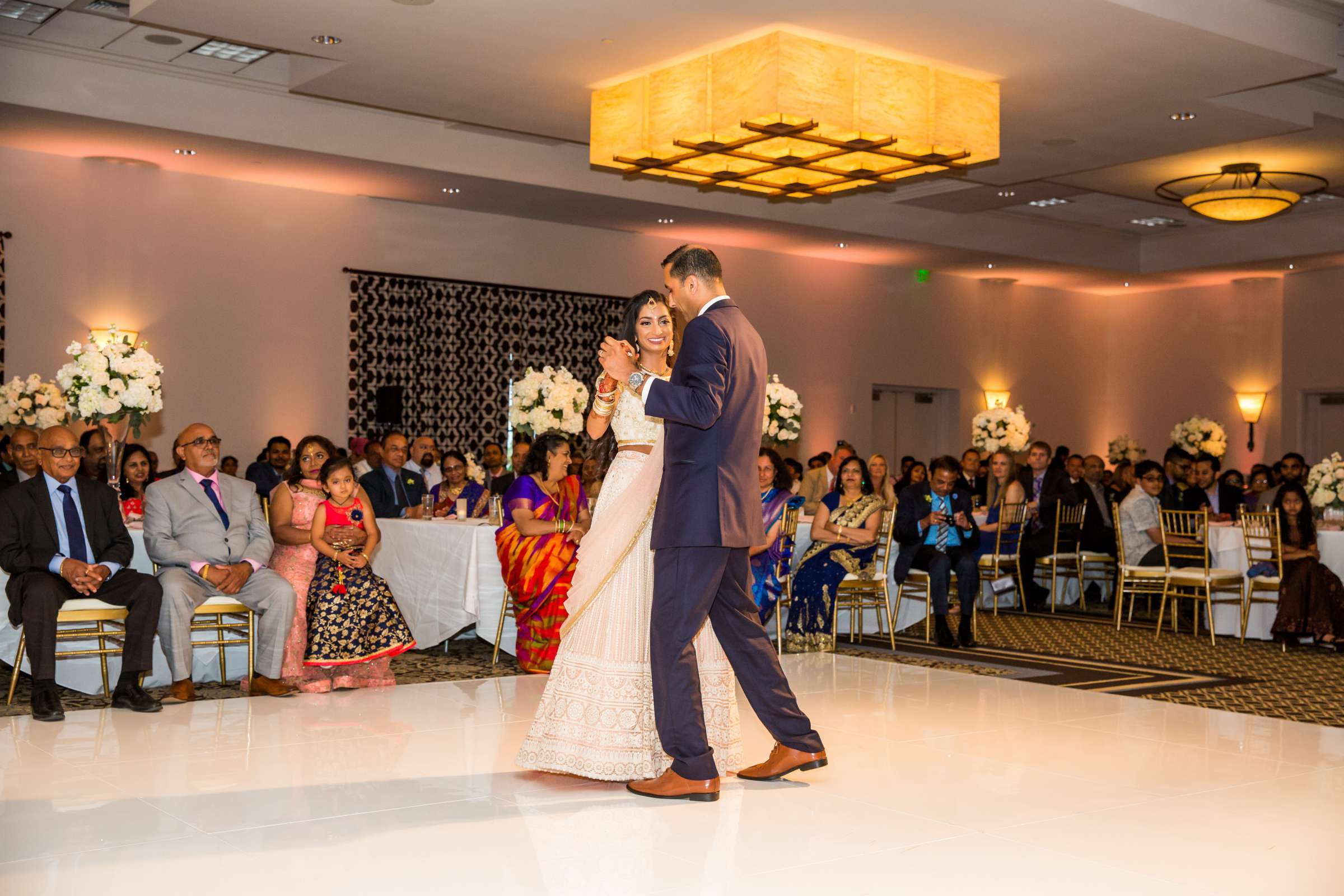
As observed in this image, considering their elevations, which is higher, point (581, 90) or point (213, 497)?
point (581, 90)

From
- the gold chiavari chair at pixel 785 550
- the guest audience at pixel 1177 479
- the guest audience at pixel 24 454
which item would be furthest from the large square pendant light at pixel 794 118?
the guest audience at pixel 24 454

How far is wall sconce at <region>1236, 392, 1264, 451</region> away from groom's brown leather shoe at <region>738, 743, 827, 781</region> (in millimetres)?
15255

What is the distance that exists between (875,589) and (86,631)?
15.8 feet

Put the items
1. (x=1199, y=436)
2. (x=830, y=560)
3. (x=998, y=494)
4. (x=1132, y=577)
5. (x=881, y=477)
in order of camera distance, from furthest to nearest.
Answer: (x=1199, y=436)
(x=998, y=494)
(x=881, y=477)
(x=1132, y=577)
(x=830, y=560)

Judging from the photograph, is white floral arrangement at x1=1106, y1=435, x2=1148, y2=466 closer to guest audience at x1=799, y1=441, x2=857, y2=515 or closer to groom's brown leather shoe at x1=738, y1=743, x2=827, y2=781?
guest audience at x1=799, y1=441, x2=857, y2=515

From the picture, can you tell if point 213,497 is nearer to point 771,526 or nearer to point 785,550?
point 771,526

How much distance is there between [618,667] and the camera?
4.41 m

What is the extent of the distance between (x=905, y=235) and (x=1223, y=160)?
3.60 m

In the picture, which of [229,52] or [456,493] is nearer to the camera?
[456,493]

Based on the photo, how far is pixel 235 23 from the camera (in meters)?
8.53

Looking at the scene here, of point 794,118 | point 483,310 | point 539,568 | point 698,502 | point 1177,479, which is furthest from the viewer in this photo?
point 483,310

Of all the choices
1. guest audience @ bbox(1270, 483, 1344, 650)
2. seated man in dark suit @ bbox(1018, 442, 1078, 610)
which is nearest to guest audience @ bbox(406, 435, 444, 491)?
seated man in dark suit @ bbox(1018, 442, 1078, 610)

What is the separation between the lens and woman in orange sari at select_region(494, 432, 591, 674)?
7.28 meters

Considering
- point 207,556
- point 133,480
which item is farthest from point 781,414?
point 133,480
